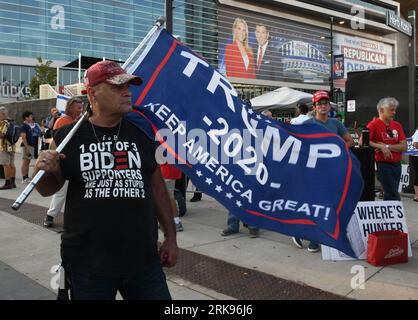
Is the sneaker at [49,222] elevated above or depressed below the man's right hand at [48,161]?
below

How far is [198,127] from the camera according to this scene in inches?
140

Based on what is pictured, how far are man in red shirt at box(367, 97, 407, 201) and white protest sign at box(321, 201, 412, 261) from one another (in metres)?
0.54

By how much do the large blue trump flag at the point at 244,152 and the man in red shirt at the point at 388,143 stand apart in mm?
2631

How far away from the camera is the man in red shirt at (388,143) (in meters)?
5.84

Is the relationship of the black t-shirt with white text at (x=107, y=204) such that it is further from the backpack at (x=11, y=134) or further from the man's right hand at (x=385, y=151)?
the backpack at (x=11, y=134)

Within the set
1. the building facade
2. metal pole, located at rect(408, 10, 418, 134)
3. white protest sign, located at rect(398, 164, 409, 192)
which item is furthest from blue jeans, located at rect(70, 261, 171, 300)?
the building facade

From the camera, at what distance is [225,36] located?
78.8m

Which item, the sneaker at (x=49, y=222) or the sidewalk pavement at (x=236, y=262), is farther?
the sneaker at (x=49, y=222)

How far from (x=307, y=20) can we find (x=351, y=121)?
82238 millimetres

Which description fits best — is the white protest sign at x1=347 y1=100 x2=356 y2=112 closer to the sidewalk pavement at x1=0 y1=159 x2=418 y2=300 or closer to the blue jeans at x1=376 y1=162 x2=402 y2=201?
the sidewalk pavement at x1=0 y1=159 x2=418 y2=300

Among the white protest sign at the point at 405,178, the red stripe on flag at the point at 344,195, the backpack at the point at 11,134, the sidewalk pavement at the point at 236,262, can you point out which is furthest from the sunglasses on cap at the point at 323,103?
the backpack at the point at 11,134

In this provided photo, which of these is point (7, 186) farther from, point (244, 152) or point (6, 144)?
point (244, 152)

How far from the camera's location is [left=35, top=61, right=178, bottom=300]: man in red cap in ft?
7.02
